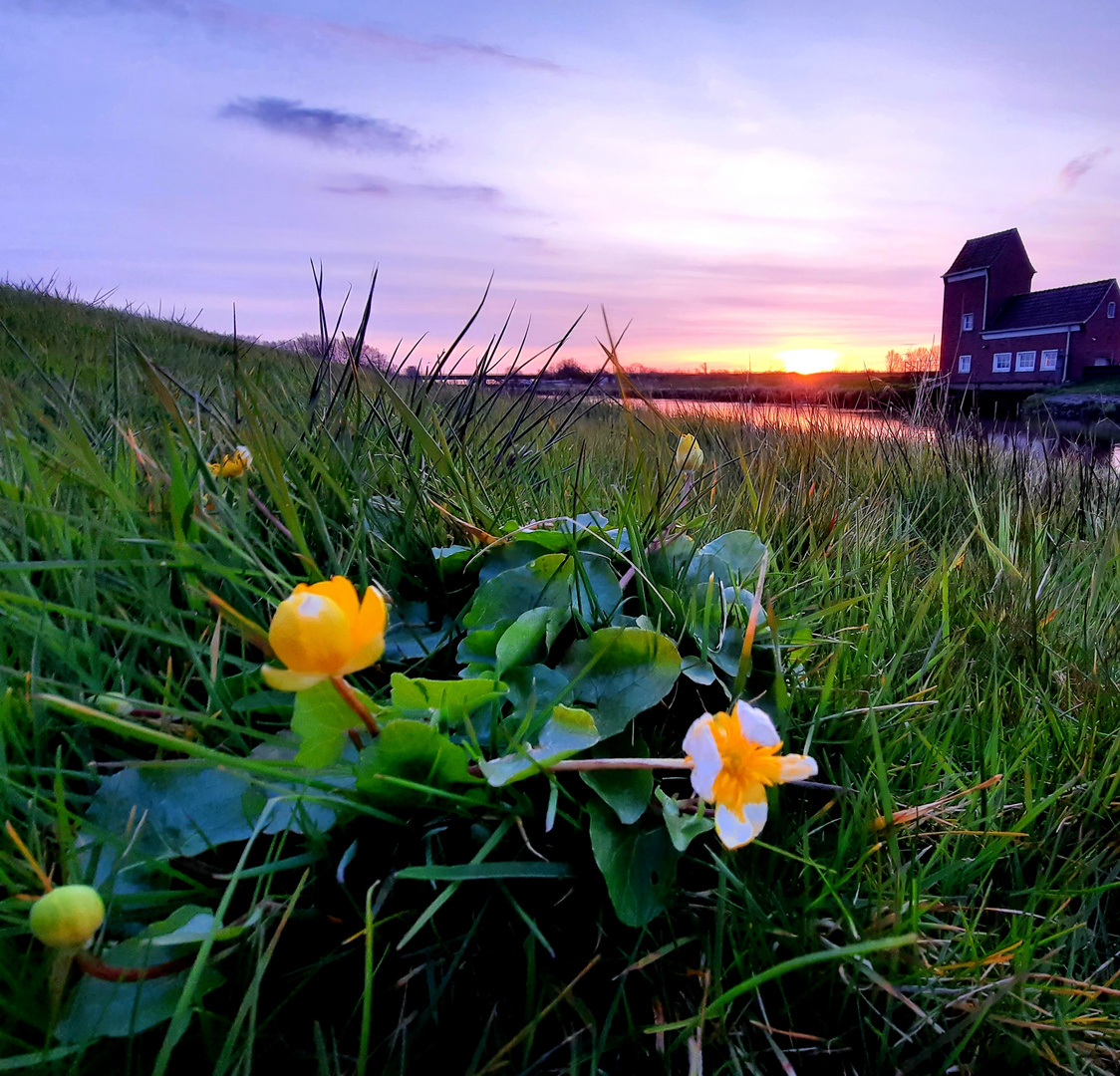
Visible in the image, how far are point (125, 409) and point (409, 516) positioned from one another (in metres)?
1.81

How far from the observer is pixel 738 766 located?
2.04 feet

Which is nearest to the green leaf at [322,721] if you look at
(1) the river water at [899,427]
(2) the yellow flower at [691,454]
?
(2) the yellow flower at [691,454]

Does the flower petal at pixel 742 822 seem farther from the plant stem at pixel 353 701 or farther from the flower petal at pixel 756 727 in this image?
the plant stem at pixel 353 701

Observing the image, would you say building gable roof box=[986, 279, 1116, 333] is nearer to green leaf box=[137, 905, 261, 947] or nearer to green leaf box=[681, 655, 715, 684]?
green leaf box=[681, 655, 715, 684]

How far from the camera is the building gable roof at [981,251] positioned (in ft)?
128

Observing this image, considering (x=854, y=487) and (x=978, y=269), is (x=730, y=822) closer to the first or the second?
(x=854, y=487)

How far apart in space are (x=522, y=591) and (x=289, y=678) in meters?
0.48

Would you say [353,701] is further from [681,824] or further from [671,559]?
[671,559]

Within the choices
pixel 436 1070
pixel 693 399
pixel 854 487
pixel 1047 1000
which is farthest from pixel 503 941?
pixel 693 399

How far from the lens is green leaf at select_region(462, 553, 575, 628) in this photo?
100cm

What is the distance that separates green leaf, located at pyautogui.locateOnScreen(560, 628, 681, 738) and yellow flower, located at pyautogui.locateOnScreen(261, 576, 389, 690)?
1.03ft

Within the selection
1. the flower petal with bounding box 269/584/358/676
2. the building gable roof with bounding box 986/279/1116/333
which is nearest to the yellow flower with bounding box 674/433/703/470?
the flower petal with bounding box 269/584/358/676

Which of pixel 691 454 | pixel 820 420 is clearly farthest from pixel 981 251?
pixel 691 454

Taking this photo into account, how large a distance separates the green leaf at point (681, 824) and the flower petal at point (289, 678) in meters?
0.35
